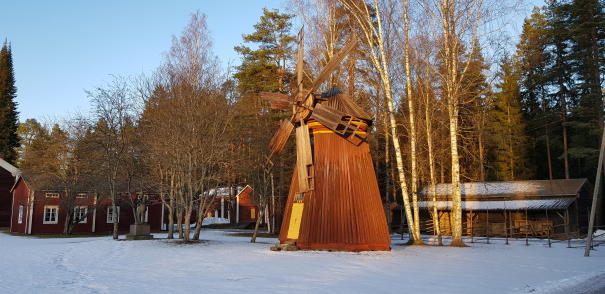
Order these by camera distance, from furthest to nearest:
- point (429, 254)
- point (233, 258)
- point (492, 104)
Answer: point (492, 104)
point (429, 254)
point (233, 258)

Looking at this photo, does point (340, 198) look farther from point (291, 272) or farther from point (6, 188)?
point (6, 188)

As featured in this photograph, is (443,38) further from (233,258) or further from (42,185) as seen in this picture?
(42,185)

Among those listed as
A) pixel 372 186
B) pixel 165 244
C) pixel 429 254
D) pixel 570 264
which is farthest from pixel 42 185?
pixel 570 264

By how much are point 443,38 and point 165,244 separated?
1526 cm

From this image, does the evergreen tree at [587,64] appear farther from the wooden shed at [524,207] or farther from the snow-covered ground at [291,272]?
the snow-covered ground at [291,272]

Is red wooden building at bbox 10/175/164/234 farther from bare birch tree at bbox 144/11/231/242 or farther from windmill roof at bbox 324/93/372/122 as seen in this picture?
windmill roof at bbox 324/93/372/122

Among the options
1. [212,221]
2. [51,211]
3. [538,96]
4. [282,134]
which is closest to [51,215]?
[51,211]

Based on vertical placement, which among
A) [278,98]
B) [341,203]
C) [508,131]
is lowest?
[341,203]

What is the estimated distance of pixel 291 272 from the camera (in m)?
11.6

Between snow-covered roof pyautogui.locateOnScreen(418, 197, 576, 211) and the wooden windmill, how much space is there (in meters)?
17.9

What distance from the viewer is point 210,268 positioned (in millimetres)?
12500

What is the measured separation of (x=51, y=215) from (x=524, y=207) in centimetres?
3302

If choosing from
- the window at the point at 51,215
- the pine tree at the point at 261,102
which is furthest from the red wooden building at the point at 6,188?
the pine tree at the point at 261,102

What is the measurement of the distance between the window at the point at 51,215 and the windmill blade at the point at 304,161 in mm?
23635
